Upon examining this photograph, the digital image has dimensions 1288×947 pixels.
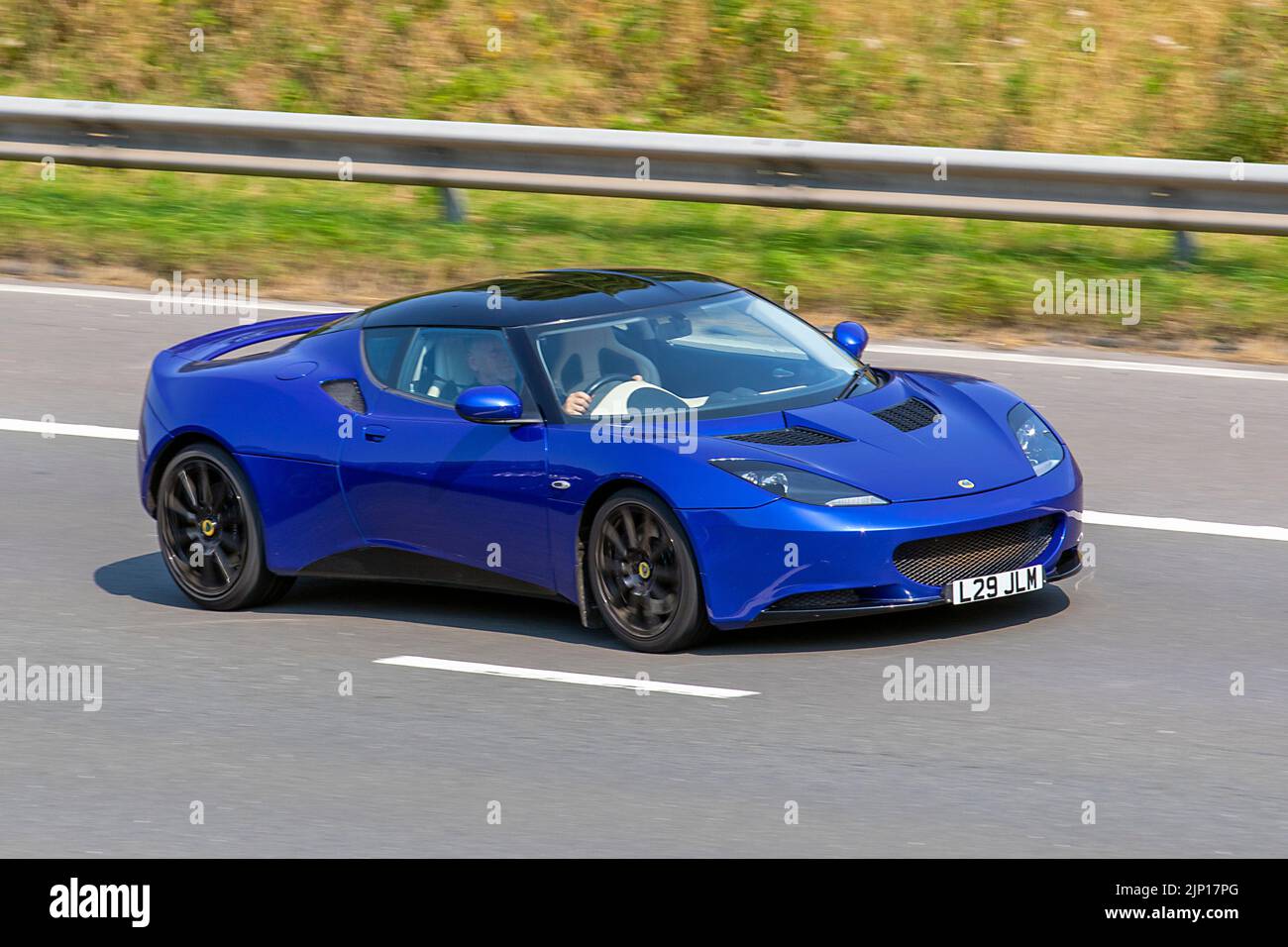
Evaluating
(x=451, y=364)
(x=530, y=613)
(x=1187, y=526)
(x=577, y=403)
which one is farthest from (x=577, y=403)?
(x=1187, y=526)

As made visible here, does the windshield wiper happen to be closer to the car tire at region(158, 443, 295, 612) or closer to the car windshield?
the car windshield

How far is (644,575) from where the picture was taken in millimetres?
7512

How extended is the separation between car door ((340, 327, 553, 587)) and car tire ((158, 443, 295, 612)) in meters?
0.59

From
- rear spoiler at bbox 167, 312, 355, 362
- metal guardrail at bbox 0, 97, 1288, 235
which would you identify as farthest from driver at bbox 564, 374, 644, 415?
metal guardrail at bbox 0, 97, 1288, 235

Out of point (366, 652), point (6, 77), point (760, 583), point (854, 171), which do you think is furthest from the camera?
point (6, 77)

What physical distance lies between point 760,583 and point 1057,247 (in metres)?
7.55

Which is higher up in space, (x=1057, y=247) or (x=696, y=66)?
(x=696, y=66)

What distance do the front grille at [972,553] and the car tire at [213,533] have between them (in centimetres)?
278

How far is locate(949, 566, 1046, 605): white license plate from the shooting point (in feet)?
24.3

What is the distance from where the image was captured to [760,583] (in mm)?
7277

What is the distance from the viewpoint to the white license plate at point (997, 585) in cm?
741

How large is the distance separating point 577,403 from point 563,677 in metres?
1.11
